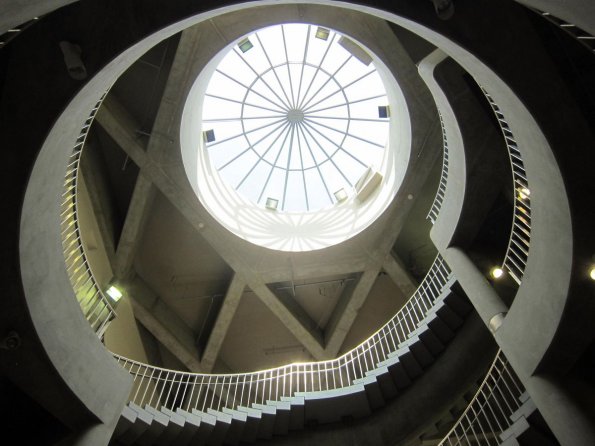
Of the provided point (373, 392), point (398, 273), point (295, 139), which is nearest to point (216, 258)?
point (295, 139)

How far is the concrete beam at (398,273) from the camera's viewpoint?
57.9 ft

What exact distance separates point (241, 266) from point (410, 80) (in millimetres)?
10126

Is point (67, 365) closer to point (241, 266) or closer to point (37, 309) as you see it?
point (37, 309)

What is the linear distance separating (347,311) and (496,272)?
27.6 ft

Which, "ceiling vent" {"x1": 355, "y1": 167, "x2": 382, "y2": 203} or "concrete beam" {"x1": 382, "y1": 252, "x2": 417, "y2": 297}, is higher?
"ceiling vent" {"x1": 355, "y1": 167, "x2": 382, "y2": 203}

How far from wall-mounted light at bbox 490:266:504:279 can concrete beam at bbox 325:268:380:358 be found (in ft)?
21.9

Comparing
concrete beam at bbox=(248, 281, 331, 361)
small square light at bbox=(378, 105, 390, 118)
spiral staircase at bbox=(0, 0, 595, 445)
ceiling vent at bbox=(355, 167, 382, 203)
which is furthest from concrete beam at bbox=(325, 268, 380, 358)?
spiral staircase at bbox=(0, 0, 595, 445)

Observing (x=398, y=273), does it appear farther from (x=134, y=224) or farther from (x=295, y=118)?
(x=134, y=224)

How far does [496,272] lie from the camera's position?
37.1 ft

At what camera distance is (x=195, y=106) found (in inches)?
611

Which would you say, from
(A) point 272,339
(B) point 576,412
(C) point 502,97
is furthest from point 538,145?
(A) point 272,339

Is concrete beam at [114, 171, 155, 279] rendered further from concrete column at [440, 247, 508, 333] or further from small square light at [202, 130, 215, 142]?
concrete column at [440, 247, 508, 333]

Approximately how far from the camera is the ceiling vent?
17578mm

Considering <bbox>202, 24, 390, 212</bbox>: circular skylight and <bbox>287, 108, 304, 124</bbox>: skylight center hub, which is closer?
<bbox>202, 24, 390, 212</bbox>: circular skylight
